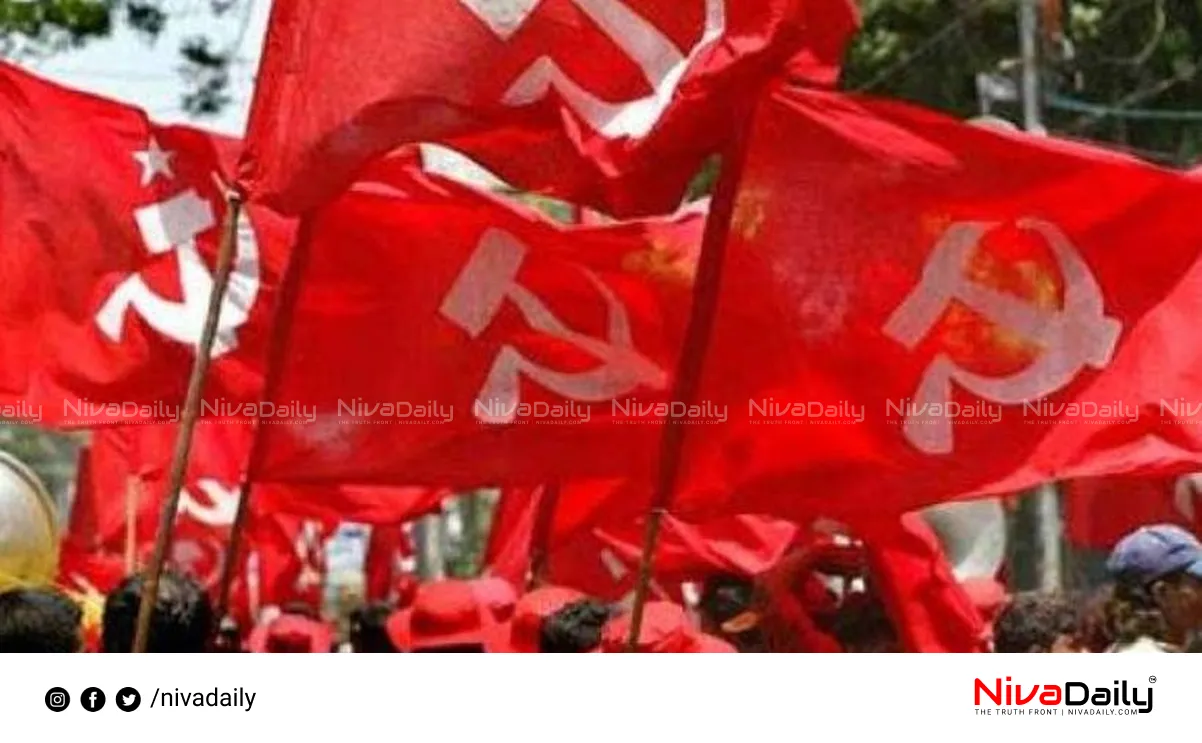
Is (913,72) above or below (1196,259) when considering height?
above

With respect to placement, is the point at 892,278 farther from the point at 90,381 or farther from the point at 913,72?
the point at 913,72

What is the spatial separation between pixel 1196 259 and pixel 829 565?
125cm

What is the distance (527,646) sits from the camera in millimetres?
6727

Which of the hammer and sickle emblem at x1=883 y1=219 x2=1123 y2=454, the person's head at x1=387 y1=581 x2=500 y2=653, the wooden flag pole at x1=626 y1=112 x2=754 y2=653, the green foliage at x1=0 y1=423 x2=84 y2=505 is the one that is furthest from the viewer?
the green foliage at x1=0 y1=423 x2=84 y2=505

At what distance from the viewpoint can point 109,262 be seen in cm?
772

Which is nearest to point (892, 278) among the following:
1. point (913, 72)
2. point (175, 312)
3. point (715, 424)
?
point (715, 424)

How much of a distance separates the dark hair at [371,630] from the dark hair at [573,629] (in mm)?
616

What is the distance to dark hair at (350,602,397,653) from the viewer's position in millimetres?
7608

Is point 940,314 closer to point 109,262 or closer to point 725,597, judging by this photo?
point 725,597

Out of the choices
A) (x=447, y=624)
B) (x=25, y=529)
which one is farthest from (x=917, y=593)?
(x=25, y=529)

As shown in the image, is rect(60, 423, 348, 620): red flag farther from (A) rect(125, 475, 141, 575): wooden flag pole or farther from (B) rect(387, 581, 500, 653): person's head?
(B) rect(387, 581, 500, 653): person's head

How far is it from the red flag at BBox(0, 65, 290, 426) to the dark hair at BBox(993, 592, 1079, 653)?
2.12 metres
